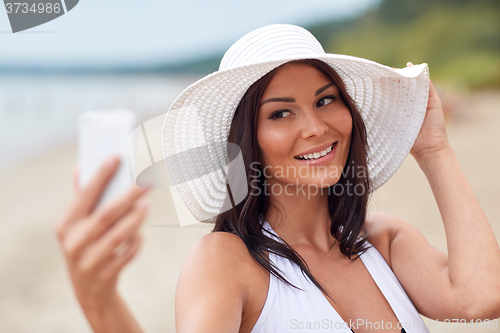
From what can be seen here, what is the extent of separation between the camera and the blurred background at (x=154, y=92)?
15.3 feet

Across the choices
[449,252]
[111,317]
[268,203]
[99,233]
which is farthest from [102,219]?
[449,252]

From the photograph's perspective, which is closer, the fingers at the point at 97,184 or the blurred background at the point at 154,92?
the fingers at the point at 97,184

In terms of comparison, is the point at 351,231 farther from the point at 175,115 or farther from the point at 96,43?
the point at 96,43

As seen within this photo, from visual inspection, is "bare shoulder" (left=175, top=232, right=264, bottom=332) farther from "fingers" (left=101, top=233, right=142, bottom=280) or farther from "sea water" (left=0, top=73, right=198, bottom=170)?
"sea water" (left=0, top=73, right=198, bottom=170)

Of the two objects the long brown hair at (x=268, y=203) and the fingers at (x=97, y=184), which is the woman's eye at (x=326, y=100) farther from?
the fingers at (x=97, y=184)

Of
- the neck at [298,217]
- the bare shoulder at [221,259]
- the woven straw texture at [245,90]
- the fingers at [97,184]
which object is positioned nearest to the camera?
the fingers at [97,184]

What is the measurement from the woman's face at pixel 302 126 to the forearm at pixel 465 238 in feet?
1.16

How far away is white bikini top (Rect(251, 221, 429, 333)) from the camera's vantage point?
1.11 m

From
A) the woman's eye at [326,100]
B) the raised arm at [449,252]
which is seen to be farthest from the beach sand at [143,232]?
the woman's eye at [326,100]

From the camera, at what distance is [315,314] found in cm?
114

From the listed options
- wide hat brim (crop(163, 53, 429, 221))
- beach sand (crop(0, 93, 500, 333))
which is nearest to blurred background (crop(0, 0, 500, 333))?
beach sand (crop(0, 93, 500, 333))

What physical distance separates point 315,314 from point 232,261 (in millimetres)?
268

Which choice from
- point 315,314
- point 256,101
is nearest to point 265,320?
point 315,314

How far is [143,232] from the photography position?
577 cm
